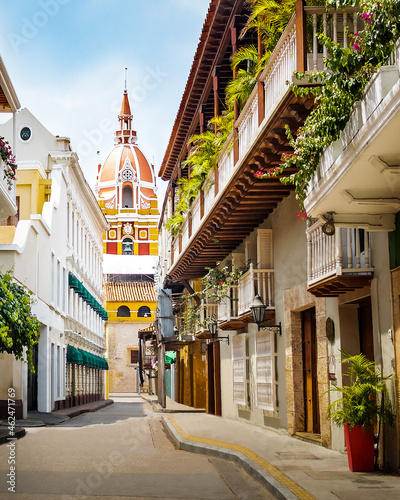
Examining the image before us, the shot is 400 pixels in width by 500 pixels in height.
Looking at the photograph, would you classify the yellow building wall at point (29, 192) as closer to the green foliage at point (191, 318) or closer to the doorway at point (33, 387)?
the doorway at point (33, 387)

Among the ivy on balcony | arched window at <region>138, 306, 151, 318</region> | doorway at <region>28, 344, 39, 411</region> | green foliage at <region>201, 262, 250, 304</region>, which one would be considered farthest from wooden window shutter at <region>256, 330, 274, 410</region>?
arched window at <region>138, 306, 151, 318</region>

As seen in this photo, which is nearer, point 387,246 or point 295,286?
point 387,246

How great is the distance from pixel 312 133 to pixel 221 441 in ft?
24.8

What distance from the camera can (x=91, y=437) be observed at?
1766cm

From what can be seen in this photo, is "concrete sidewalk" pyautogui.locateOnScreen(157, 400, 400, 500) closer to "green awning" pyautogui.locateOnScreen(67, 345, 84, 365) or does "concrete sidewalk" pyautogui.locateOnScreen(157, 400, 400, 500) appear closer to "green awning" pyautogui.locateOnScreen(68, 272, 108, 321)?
"green awning" pyautogui.locateOnScreen(67, 345, 84, 365)

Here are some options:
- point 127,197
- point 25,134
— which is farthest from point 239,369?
point 127,197

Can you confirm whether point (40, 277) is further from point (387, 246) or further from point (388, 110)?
point (388, 110)

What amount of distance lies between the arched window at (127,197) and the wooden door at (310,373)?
6791cm

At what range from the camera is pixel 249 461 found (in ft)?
38.0

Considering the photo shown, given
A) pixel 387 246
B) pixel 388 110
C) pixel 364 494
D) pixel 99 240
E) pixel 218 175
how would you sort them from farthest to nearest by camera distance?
pixel 99 240, pixel 218 175, pixel 387 246, pixel 364 494, pixel 388 110

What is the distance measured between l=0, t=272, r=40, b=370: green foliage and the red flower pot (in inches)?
273

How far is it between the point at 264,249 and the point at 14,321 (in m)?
5.86

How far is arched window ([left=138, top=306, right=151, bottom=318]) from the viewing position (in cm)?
7594

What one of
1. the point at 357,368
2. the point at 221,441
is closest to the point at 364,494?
the point at 357,368
